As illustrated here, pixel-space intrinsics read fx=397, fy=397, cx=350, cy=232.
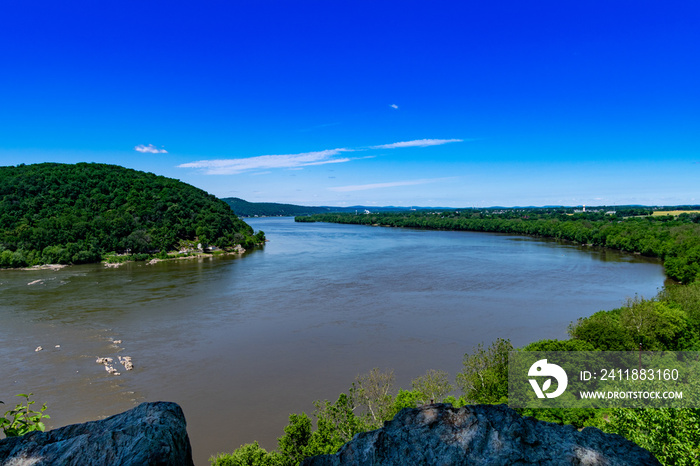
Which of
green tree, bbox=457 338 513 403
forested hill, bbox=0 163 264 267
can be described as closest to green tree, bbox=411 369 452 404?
green tree, bbox=457 338 513 403

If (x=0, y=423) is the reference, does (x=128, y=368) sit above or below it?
below

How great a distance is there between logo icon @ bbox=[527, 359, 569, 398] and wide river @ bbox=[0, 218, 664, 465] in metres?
4.11

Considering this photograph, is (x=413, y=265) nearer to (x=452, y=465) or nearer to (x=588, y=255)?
(x=588, y=255)

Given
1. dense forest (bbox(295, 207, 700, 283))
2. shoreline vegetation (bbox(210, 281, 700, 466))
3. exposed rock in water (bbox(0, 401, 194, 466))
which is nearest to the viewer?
exposed rock in water (bbox(0, 401, 194, 466))

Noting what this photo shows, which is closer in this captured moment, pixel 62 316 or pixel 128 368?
pixel 128 368

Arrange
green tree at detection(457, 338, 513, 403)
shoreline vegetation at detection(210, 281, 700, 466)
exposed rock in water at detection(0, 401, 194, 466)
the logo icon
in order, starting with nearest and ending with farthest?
exposed rock in water at detection(0, 401, 194, 466), shoreline vegetation at detection(210, 281, 700, 466), the logo icon, green tree at detection(457, 338, 513, 403)

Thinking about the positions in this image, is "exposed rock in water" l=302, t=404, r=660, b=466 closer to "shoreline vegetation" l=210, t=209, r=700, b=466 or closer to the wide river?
"shoreline vegetation" l=210, t=209, r=700, b=466

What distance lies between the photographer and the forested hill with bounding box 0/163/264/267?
3959cm

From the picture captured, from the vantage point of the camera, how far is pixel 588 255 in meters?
43.0

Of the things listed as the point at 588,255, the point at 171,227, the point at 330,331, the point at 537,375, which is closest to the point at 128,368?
the point at 330,331

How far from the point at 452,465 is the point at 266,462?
22.6ft

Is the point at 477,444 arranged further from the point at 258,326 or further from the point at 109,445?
the point at 258,326

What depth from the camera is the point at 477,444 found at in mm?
2428

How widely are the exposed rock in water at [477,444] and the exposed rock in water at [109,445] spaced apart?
0.84 meters
